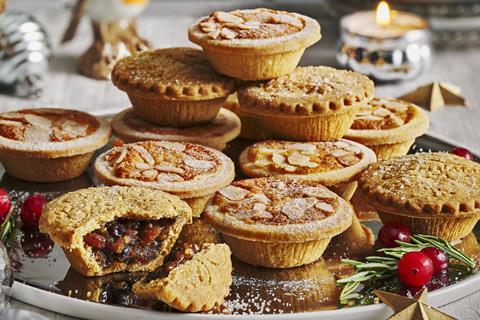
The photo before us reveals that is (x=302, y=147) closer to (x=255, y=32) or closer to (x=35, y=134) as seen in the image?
(x=255, y=32)

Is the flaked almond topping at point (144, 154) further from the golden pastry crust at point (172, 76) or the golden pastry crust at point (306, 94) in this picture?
the golden pastry crust at point (306, 94)

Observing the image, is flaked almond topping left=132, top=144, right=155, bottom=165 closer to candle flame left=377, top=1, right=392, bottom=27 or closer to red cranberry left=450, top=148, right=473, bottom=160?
red cranberry left=450, top=148, right=473, bottom=160

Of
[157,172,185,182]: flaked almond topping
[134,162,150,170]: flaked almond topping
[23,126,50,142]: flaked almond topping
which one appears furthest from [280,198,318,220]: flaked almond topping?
[23,126,50,142]: flaked almond topping

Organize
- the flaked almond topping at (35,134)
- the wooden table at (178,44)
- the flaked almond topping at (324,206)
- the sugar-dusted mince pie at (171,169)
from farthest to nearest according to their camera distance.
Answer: the wooden table at (178,44)
the flaked almond topping at (35,134)
the sugar-dusted mince pie at (171,169)
the flaked almond topping at (324,206)

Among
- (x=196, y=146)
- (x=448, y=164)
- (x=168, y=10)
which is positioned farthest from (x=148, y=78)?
(x=168, y=10)

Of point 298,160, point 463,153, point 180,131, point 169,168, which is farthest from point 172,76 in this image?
point 463,153

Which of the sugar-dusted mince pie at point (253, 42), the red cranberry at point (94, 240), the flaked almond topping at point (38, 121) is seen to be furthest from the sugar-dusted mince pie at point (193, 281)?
the flaked almond topping at point (38, 121)

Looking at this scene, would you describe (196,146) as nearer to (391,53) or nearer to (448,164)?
(448,164)
